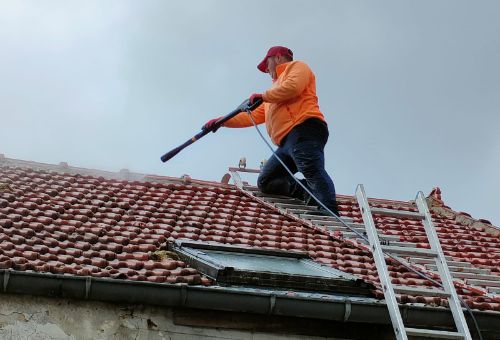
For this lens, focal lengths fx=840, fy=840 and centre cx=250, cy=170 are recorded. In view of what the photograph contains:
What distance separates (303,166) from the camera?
9.41 meters

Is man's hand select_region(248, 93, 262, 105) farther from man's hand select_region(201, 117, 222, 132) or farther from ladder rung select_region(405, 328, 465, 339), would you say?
ladder rung select_region(405, 328, 465, 339)

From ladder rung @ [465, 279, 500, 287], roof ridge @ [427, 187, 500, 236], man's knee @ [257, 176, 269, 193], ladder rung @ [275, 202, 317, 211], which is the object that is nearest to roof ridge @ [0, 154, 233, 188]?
man's knee @ [257, 176, 269, 193]

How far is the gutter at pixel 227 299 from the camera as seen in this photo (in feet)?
20.0

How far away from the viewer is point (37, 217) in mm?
7965

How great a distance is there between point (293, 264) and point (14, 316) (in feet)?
8.36

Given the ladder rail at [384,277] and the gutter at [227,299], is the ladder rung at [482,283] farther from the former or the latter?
the ladder rail at [384,277]

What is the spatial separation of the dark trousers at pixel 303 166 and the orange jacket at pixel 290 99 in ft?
0.31

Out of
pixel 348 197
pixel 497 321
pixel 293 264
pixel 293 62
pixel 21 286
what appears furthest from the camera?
pixel 348 197

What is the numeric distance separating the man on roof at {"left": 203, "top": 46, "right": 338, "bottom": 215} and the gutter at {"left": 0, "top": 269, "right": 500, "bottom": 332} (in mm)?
3000

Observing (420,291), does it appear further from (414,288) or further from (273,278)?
(273,278)

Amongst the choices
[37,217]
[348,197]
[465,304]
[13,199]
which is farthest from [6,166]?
[465,304]

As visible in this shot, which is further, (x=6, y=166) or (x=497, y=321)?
(x=6, y=166)

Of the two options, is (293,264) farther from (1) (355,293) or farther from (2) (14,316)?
(2) (14,316)

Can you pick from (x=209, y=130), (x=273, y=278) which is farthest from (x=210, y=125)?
(x=273, y=278)
